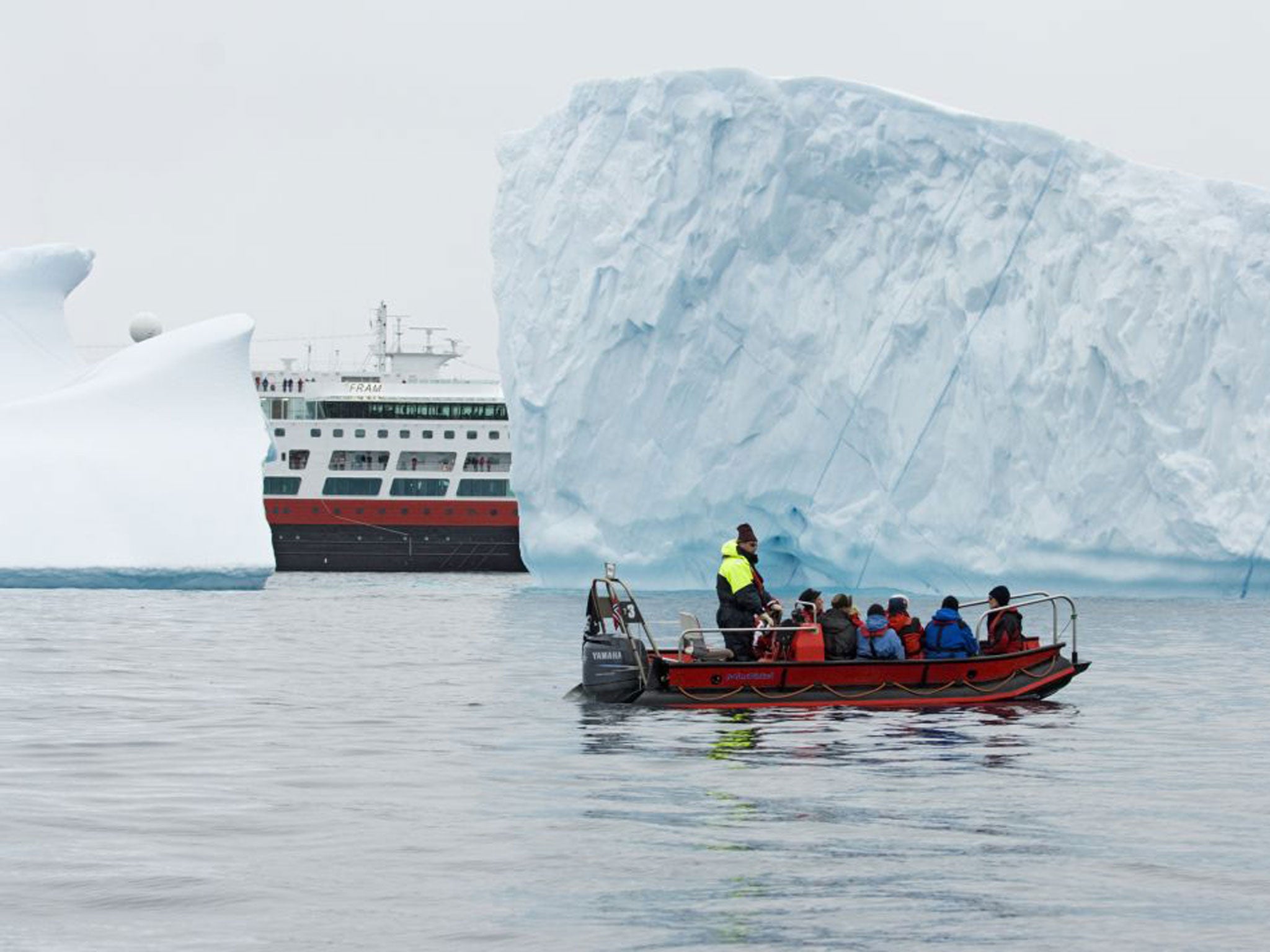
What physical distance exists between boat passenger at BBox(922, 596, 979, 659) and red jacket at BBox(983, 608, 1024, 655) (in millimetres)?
747

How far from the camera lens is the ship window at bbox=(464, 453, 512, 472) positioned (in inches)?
2628

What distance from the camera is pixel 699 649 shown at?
1847 cm

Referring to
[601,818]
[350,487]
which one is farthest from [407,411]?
[601,818]

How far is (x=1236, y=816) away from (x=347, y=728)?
776cm

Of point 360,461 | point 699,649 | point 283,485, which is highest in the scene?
point 699,649

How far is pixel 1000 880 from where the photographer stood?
979cm

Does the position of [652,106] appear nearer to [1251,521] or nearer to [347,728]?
[1251,521]

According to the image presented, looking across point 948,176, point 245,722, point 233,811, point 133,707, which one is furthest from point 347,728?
point 948,176

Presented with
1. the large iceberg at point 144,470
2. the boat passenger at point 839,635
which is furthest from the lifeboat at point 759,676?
the large iceberg at point 144,470

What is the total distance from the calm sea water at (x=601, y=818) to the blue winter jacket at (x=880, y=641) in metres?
0.63

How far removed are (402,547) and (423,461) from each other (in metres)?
3.09

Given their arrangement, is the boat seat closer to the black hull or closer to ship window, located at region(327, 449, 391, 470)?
the black hull

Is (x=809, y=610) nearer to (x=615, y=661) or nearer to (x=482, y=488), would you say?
(x=615, y=661)

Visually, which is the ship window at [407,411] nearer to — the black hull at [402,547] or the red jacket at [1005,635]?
the black hull at [402,547]
